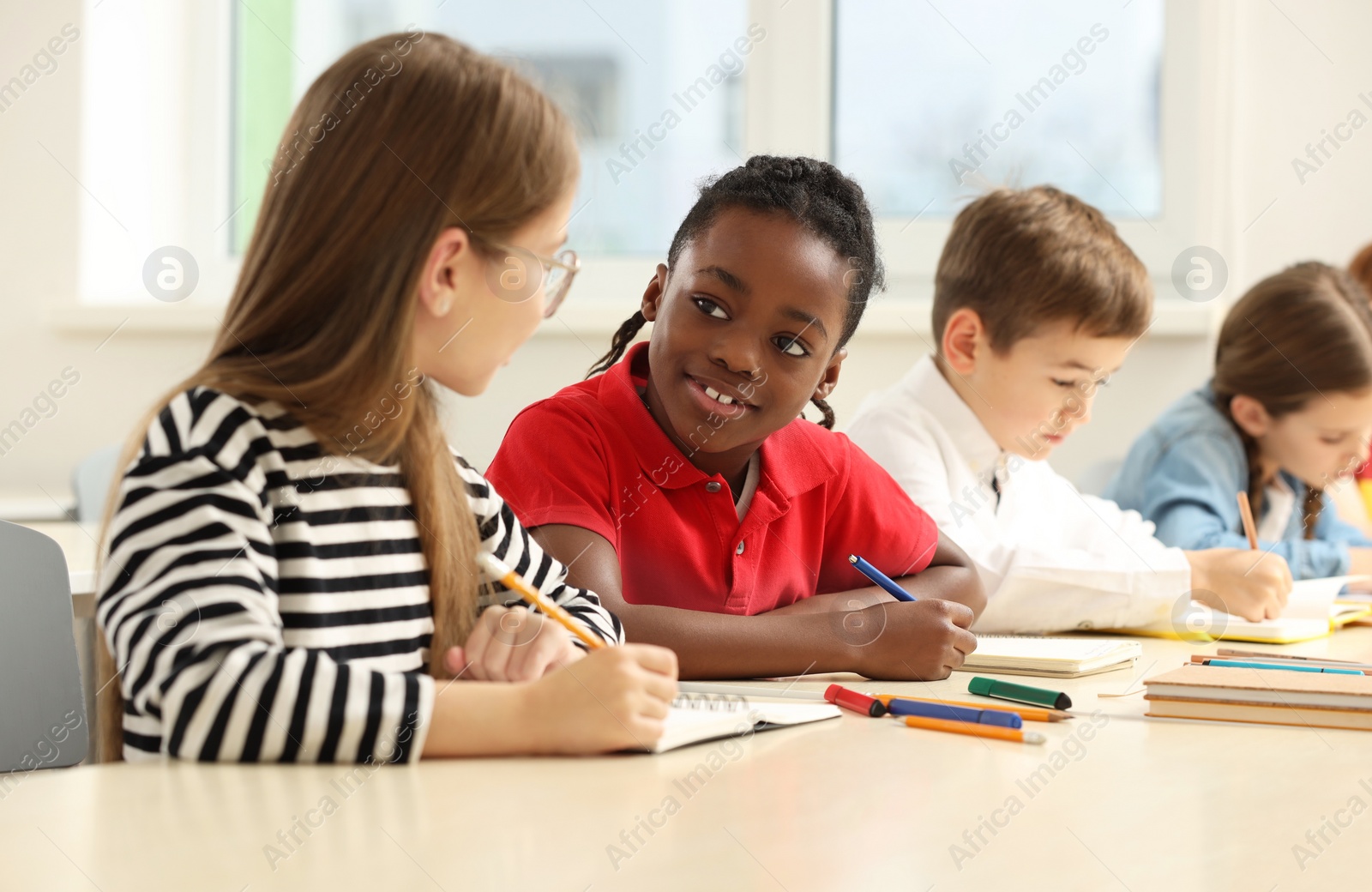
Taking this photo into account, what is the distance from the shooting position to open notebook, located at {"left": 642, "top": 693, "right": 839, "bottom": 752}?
77cm

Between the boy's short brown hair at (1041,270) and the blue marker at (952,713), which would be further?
the boy's short brown hair at (1041,270)

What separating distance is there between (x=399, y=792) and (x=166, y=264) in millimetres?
2720

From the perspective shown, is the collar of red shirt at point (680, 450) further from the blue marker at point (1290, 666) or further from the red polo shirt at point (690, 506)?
the blue marker at point (1290, 666)

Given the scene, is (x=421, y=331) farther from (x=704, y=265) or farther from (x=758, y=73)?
(x=758, y=73)

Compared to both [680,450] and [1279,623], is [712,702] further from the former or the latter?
[1279,623]

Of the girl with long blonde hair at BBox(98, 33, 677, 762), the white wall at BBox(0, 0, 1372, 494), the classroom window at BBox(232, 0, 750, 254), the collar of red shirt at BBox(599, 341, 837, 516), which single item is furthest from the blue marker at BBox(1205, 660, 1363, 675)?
the classroom window at BBox(232, 0, 750, 254)

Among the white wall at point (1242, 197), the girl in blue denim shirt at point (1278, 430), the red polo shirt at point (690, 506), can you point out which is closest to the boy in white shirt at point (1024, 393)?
the red polo shirt at point (690, 506)

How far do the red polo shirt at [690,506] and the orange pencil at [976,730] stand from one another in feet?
1.32

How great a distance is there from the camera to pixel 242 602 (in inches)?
27.3

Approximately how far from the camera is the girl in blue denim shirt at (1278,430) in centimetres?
217

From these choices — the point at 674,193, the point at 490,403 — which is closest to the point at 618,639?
the point at 490,403

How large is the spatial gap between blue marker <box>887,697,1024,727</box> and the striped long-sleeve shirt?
371 mm

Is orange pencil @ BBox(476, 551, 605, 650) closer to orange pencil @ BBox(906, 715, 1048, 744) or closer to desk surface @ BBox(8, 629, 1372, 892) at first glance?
desk surface @ BBox(8, 629, 1372, 892)

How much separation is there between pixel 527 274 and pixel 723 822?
0.42m
